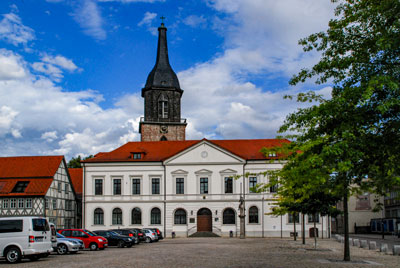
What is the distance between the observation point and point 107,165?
5656cm

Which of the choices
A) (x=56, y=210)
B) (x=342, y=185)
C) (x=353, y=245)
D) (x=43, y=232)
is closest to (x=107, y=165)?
(x=56, y=210)

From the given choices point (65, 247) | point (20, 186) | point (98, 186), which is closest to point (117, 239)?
point (65, 247)

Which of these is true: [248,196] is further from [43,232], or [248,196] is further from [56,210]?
[43,232]

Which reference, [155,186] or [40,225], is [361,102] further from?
[155,186]

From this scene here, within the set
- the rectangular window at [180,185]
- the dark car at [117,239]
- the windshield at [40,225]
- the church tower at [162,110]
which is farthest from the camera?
the church tower at [162,110]

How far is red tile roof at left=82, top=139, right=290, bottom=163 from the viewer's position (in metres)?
56.6

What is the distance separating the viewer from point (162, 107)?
67.1m

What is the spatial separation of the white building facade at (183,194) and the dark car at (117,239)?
19.9 metres

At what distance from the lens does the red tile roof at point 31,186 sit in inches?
1940

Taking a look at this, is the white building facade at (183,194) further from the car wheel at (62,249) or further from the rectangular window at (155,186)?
the car wheel at (62,249)

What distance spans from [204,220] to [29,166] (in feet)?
65.6

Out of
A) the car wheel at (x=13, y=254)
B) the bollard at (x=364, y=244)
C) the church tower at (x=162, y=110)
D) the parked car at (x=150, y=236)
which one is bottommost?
the parked car at (x=150, y=236)

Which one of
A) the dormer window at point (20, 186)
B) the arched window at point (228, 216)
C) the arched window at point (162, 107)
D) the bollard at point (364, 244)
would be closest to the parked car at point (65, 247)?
the bollard at point (364, 244)

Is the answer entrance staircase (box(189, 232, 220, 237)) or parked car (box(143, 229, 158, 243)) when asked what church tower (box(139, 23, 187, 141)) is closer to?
entrance staircase (box(189, 232, 220, 237))
